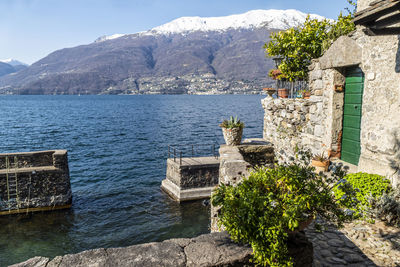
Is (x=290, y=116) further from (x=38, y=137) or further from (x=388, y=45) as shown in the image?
(x=38, y=137)

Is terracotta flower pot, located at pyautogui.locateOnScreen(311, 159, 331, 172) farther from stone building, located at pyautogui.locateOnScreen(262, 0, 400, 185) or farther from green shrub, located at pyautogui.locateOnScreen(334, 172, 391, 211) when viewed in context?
green shrub, located at pyautogui.locateOnScreen(334, 172, 391, 211)

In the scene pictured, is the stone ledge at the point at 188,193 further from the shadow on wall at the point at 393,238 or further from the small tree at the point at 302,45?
the shadow on wall at the point at 393,238

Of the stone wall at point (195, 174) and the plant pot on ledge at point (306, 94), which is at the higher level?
the plant pot on ledge at point (306, 94)

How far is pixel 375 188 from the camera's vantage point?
5258 millimetres

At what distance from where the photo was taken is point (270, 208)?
108 inches

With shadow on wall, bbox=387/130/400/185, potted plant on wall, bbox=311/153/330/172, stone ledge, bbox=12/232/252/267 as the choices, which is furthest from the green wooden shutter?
stone ledge, bbox=12/232/252/267

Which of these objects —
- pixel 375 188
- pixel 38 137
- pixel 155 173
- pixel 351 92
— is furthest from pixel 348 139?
pixel 38 137

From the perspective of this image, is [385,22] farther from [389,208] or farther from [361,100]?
[389,208]

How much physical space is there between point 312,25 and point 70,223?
15.1m

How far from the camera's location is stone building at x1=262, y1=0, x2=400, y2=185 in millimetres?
5309

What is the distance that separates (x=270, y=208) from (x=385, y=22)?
151 inches

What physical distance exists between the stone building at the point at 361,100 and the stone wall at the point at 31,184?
1297 cm

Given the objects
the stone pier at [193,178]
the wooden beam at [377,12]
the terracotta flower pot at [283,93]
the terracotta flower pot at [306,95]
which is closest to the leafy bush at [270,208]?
the wooden beam at [377,12]

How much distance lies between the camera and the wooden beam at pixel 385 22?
4.07m
